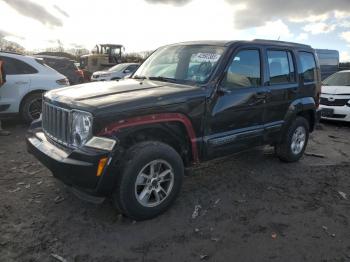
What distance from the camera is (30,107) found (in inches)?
312

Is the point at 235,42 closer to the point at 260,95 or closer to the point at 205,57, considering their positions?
the point at 205,57

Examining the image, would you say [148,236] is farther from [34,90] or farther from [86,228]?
[34,90]

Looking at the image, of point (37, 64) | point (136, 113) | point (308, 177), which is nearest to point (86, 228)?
point (136, 113)

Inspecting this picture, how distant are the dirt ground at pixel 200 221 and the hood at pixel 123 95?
3.99ft

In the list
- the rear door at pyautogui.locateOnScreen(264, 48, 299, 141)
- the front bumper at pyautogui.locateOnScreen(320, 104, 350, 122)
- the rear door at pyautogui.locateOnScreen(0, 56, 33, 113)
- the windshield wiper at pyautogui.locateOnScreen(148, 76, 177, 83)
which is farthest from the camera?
the front bumper at pyautogui.locateOnScreen(320, 104, 350, 122)

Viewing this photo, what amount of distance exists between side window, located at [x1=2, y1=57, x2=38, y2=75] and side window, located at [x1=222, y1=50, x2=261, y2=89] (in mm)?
5403

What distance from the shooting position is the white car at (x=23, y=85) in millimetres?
7625

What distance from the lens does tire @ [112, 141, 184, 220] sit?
3.43 metres

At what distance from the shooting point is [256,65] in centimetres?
480

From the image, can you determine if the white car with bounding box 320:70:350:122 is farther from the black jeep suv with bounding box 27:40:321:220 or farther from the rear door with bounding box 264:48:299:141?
the rear door with bounding box 264:48:299:141

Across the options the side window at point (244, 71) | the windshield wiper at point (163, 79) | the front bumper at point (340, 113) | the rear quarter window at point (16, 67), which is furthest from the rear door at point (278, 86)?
the rear quarter window at point (16, 67)

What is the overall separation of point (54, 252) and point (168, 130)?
1.64m

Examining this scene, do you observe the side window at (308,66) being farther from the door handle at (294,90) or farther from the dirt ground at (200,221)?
the dirt ground at (200,221)

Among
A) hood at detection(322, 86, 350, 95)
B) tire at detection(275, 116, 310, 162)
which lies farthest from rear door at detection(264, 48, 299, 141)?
hood at detection(322, 86, 350, 95)
